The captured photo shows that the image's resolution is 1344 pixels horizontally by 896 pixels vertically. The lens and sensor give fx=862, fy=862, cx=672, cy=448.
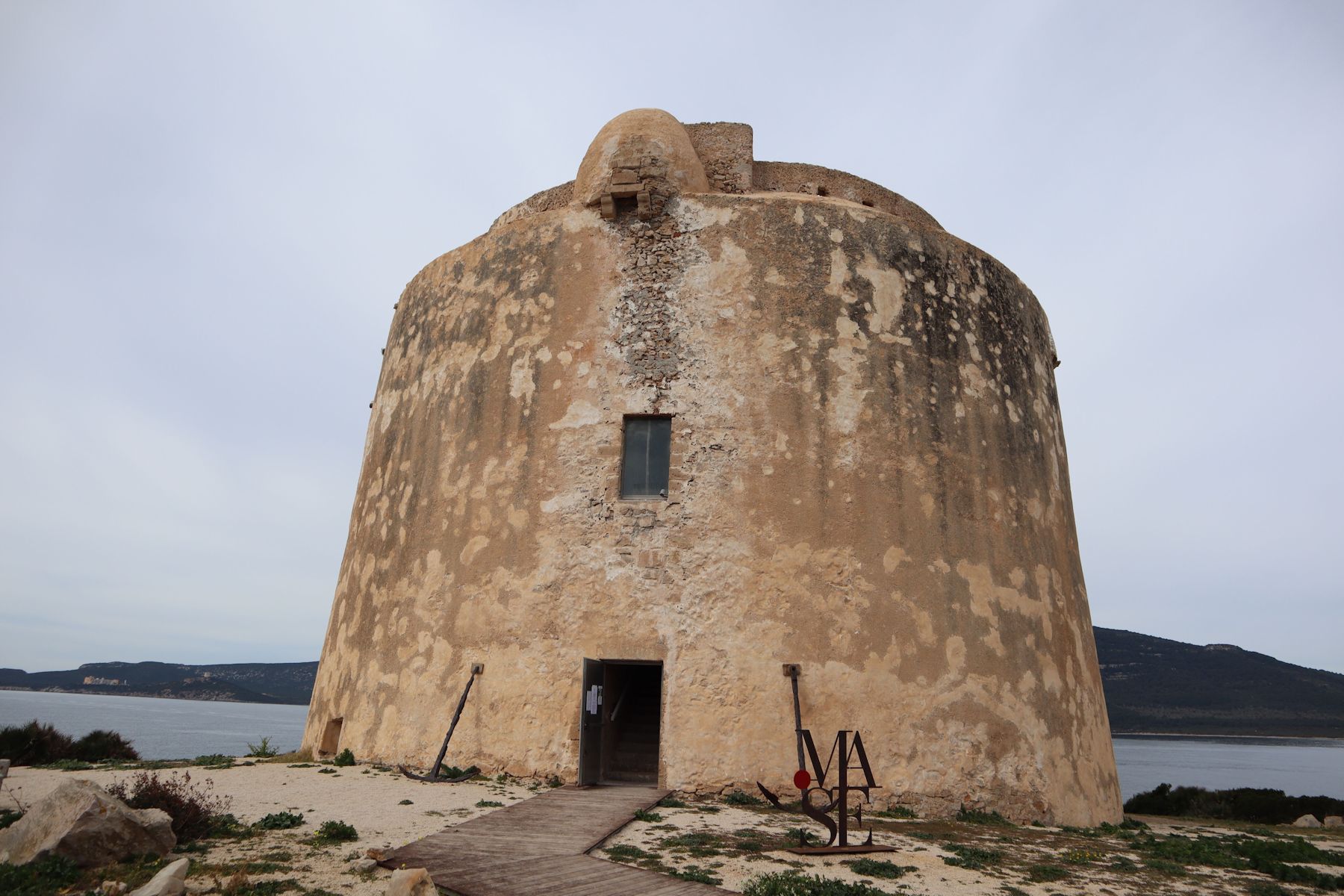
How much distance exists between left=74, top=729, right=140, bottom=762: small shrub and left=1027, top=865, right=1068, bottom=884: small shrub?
13.0 metres

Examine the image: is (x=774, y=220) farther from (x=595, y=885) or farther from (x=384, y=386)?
(x=595, y=885)

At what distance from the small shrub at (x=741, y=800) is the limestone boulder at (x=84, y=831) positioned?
5.83m

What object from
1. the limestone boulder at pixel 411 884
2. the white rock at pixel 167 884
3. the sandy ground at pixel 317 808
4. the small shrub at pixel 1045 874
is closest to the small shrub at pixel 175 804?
the sandy ground at pixel 317 808

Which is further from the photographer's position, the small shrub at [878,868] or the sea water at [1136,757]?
the sea water at [1136,757]

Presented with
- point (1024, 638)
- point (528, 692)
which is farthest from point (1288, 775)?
point (528, 692)

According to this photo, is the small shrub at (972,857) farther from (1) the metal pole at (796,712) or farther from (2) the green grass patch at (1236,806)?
(2) the green grass patch at (1236,806)

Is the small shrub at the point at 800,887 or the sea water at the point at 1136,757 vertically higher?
the small shrub at the point at 800,887

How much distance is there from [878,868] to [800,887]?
1.29 m

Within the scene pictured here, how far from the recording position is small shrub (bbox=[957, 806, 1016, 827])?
33.4ft

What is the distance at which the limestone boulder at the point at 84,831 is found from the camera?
5.97 meters

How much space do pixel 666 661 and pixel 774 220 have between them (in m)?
6.52

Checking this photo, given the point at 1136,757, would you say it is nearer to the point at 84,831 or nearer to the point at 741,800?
the point at 741,800

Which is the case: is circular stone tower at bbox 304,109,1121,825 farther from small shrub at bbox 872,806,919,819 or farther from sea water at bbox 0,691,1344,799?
sea water at bbox 0,691,1344,799

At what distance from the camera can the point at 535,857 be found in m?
6.76
